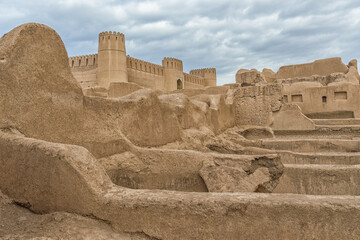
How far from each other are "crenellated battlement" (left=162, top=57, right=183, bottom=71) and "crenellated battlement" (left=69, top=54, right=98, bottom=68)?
8.77 m

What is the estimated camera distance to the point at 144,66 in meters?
33.4

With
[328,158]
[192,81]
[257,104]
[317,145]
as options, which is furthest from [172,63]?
[328,158]

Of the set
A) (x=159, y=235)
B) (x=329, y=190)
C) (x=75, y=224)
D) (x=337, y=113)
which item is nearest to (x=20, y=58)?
(x=75, y=224)

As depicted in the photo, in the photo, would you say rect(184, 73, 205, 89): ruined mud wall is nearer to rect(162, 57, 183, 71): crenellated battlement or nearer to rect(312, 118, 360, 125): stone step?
rect(162, 57, 183, 71): crenellated battlement

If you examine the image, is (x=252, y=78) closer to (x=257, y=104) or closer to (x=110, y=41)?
(x=257, y=104)

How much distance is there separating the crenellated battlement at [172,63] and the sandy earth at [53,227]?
34.8 meters

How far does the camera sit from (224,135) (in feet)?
24.3

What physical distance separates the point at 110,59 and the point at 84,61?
12.2 feet

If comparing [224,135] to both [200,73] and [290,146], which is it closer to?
[290,146]

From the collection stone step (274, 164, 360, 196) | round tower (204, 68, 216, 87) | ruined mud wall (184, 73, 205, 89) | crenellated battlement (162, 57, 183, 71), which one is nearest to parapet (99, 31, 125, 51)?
crenellated battlement (162, 57, 183, 71)

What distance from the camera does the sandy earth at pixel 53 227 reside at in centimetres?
188

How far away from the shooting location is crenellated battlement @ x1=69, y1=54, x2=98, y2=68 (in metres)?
30.5

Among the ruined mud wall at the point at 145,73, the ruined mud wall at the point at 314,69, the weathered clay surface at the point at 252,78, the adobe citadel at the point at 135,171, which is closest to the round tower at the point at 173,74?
the ruined mud wall at the point at 145,73

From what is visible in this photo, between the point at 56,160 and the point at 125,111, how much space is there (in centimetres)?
197
